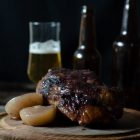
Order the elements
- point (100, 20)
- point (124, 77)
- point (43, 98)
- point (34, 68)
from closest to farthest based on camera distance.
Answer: point (43, 98)
point (124, 77)
point (34, 68)
point (100, 20)

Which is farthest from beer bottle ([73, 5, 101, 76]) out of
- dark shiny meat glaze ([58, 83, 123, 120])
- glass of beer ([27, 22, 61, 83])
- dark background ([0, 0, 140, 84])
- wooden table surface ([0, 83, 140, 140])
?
dark background ([0, 0, 140, 84])


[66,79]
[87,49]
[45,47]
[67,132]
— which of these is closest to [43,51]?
[45,47]

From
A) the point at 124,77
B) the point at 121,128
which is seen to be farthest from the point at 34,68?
the point at 121,128

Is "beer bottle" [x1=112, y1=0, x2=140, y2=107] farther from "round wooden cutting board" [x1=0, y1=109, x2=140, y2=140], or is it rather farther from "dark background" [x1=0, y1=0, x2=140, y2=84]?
"dark background" [x1=0, y1=0, x2=140, y2=84]

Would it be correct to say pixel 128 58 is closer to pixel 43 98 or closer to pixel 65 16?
pixel 43 98

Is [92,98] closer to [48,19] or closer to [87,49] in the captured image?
[87,49]

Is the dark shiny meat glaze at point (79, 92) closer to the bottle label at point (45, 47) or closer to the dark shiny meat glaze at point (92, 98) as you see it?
the dark shiny meat glaze at point (92, 98)

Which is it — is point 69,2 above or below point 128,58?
above

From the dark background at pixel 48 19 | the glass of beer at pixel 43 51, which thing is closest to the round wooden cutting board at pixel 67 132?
the glass of beer at pixel 43 51
